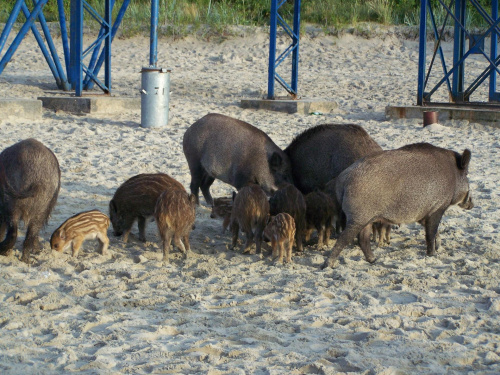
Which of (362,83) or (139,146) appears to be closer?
(139,146)

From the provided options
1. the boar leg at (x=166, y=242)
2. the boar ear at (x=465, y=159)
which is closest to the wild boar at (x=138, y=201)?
the boar leg at (x=166, y=242)

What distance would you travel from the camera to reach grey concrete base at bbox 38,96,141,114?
13.1 metres

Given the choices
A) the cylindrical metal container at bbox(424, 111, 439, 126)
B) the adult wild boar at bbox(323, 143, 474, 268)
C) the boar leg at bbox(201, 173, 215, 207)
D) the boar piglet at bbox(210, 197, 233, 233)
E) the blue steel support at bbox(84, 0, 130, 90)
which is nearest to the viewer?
the adult wild boar at bbox(323, 143, 474, 268)

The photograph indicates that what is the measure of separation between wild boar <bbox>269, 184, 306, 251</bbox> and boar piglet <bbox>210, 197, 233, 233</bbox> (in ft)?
1.92

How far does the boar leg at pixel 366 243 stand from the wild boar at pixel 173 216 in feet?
4.46

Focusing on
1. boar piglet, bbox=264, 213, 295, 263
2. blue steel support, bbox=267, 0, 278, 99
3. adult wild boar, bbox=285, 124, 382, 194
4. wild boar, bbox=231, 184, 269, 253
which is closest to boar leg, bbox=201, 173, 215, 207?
adult wild boar, bbox=285, 124, 382, 194

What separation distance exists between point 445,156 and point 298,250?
147cm

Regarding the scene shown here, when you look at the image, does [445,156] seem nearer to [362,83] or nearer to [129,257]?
[129,257]

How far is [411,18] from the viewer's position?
2298cm

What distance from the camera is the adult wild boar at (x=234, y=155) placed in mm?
7430

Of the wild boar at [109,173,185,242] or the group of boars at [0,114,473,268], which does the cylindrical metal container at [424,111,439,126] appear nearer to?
the group of boars at [0,114,473,268]

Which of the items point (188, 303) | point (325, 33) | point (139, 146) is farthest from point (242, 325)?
point (325, 33)

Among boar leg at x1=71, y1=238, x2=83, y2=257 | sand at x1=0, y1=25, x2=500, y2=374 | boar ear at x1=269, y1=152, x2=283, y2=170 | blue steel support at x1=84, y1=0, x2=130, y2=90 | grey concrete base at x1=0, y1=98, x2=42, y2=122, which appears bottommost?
sand at x1=0, y1=25, x2=500, y2=374

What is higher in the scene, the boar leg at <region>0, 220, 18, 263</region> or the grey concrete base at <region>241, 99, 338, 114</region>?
the grey concrete base at <region>241, 99, 338, 114</region>
